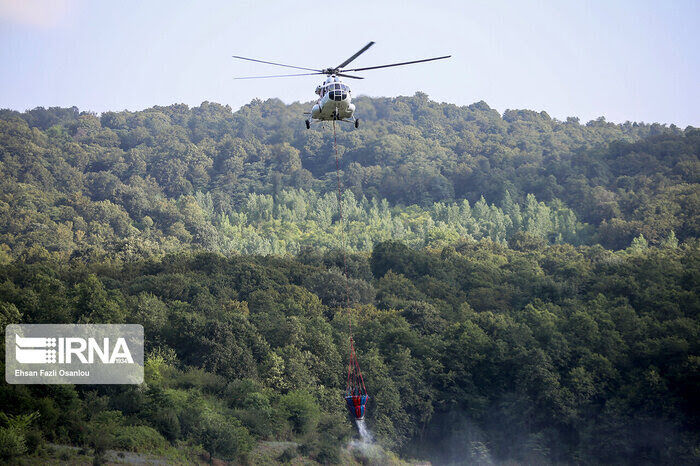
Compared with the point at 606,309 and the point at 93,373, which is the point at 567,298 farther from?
the point at 93,373

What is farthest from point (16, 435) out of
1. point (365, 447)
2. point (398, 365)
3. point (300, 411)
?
point (398, 365)

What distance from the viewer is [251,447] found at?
4778 cm

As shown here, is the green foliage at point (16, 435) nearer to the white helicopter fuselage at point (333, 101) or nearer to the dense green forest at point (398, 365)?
the dense green forest at point (398, 365)

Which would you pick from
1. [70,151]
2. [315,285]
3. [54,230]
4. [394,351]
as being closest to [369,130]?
[70,151]

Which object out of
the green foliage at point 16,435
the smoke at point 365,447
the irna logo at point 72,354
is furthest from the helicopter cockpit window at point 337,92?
the smoke at point 365,447

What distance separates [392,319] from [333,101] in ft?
108

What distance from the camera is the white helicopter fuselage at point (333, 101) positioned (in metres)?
34.5

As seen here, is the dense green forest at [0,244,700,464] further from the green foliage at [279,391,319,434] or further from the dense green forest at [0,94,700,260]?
the dense green forest at [0,94,700,260]

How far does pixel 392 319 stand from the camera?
65.3 metres

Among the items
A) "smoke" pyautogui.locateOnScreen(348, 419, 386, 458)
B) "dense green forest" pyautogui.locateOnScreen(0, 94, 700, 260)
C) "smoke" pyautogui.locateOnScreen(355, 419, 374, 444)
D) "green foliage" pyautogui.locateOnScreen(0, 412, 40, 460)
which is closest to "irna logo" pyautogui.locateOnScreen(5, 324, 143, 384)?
"green foliage" pyautogui.locateOnScreen(0, 412, 40, 460)

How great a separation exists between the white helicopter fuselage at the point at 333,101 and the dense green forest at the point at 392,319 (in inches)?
767

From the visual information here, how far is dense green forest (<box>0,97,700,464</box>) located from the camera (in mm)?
50562

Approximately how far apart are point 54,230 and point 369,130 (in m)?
78.8

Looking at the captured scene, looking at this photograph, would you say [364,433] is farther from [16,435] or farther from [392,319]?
[16,435]
